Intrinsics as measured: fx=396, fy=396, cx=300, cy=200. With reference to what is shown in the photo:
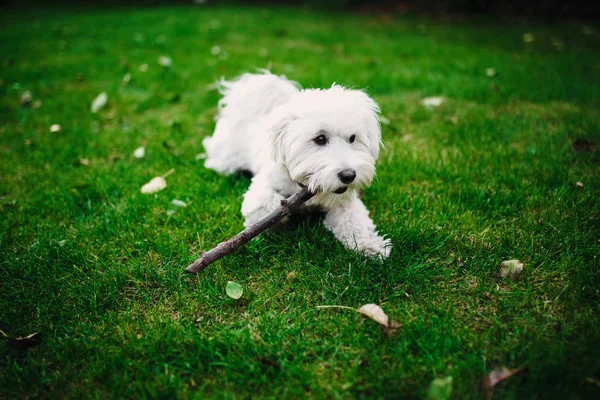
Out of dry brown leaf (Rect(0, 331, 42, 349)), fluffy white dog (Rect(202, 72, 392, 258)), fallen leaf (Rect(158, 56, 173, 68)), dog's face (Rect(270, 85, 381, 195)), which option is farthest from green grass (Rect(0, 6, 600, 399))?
fallen leaf (Rect(158, 56, 173, 68))

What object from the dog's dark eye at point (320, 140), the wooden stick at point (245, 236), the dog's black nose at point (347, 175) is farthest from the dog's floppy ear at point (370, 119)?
the wooden stick at point (245, 236)

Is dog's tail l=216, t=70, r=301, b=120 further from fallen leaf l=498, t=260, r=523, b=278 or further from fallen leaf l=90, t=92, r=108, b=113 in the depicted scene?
fallen leaf l=90, t=92, r=108, b=113

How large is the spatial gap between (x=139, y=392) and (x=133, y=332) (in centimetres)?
35

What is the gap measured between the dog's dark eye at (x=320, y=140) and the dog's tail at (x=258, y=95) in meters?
0.74

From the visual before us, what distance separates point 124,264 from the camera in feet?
7.86

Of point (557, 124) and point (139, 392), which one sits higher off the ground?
point (557, 124)

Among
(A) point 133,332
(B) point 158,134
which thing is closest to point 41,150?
(B) point 158,134

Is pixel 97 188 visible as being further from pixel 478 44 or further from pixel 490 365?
pixel 478 44

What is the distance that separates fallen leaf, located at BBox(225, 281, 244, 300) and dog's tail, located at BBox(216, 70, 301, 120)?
147 centimetres

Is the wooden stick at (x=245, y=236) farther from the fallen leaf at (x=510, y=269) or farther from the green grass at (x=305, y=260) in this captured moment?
the fallen leaf at (x=510, y=269)

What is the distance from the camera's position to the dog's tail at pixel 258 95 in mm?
2986

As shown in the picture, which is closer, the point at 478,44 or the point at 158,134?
the point at 158,134

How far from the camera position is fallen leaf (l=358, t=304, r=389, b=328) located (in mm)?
1919

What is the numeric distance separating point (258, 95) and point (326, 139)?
984 mm
